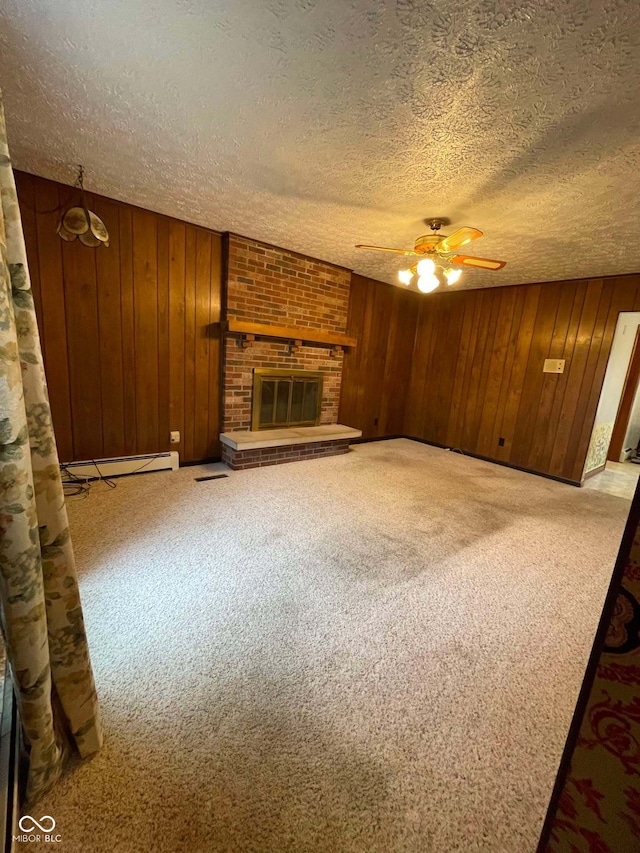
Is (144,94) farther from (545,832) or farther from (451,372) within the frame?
(451,372)

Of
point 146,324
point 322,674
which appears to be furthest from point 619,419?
point 146,324

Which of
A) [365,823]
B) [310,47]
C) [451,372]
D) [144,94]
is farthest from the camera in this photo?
[451,372]

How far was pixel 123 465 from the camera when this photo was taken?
304 cm

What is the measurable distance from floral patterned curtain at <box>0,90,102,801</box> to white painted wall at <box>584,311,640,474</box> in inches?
184

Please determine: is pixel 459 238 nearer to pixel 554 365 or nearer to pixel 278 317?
pixel 278 317

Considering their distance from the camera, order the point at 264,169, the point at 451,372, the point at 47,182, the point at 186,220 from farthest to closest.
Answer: the point at 451,372 → the point at 186,220 → the point at 47,182 → the point at 264,169

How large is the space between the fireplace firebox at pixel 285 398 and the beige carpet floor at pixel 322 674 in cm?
142

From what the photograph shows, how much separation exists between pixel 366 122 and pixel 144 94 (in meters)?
1.01

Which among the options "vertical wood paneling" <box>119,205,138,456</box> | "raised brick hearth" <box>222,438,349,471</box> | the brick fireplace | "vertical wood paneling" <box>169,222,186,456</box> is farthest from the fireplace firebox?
"vertical wood paneling" <box>119,205,138,456</box>

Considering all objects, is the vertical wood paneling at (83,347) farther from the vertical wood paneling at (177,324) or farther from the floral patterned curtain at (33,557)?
the floral patterned curtain at (33,557)

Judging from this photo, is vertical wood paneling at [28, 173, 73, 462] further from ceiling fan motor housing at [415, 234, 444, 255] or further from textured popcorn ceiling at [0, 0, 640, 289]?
ceiling fan motor housing at [415, 234, 444, 255]

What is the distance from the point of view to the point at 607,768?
0.55m

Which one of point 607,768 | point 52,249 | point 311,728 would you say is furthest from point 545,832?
point 52,249

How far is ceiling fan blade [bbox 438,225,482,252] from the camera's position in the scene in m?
2.04
